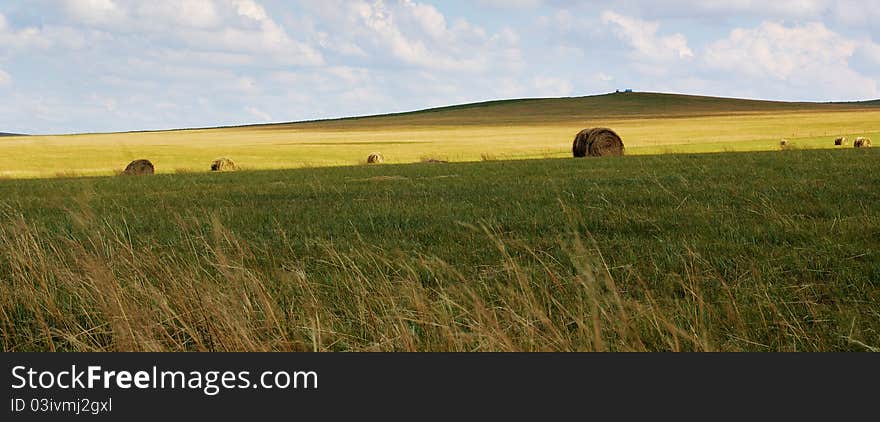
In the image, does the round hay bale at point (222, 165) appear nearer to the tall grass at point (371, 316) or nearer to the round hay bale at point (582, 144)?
the round hay bale at point (582, 144)

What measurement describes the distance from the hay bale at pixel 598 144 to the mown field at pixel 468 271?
16413 mm

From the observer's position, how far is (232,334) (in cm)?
520

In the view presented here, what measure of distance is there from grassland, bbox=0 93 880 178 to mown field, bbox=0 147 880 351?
21301mm

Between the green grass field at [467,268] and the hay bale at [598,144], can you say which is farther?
the hay bale at [598,144]

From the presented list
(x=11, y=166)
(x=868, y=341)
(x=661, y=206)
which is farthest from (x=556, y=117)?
(x=868, y=341)

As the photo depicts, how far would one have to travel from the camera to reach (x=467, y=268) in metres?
7.79

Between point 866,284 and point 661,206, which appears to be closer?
point 866,284

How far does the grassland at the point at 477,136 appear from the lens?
4166cm

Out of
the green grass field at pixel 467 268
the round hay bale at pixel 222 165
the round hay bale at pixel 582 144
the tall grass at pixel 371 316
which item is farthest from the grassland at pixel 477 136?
the tall grass at pixel 371 316

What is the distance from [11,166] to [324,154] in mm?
15764

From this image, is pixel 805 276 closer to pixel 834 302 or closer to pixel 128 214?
pixel 834 302

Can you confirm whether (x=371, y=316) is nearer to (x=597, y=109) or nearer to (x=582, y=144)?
(x=582, y=144)

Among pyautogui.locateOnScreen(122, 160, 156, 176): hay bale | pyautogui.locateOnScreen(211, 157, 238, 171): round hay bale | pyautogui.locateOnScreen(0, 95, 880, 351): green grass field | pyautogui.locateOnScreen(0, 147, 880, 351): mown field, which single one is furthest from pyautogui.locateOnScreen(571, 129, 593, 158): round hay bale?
pyautogui.locateOnScreen(122, 160, 156, 176): hay bale

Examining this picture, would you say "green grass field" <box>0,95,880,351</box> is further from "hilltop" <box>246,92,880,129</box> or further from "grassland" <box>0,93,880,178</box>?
"hilltop" <box>246,92,880,129</box>
